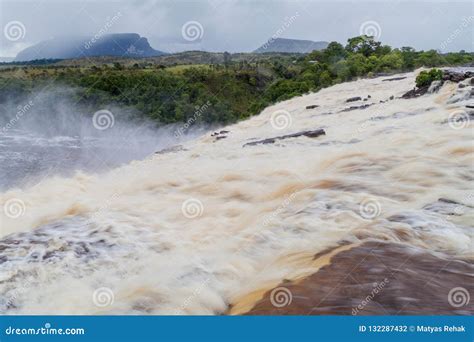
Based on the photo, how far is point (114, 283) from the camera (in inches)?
191

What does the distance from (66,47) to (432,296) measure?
169211 millimetres

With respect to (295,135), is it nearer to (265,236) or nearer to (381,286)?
(265,236)

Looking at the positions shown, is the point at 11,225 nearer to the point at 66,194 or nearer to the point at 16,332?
the point at 66,194

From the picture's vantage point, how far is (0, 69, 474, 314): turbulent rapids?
4.44 m

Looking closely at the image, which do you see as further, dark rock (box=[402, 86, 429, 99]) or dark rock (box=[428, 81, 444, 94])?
dark rock (box=[402, 86, 429, 99])

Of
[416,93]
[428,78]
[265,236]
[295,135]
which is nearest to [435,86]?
[416,93]

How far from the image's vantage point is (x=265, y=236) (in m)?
5.86

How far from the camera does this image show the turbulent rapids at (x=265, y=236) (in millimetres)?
4438

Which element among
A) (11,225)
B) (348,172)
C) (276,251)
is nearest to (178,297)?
(276,251)

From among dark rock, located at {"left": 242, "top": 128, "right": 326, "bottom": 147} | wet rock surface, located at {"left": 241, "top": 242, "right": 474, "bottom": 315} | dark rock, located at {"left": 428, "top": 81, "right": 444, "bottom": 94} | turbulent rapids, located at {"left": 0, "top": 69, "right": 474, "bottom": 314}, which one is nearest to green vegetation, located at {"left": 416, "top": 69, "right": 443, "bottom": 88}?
dark rock, located at {"left": 428, "top": 81, "right": 444, "bottom": 94}

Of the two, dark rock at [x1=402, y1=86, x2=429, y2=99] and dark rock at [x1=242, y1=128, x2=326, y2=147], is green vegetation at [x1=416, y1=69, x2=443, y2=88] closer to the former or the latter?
dark rock at [x1=402, y1=86, x2=429, y2=99]

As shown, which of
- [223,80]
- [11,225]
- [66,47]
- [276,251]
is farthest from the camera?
[66,47]

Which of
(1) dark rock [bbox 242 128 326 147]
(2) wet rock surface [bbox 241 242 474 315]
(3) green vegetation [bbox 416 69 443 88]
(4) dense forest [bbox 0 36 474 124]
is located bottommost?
(2) wet rock surface [bbox 241 242 474 315]

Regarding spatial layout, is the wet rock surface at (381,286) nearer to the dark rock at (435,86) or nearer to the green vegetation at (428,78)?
the dark rock at (435,86)
